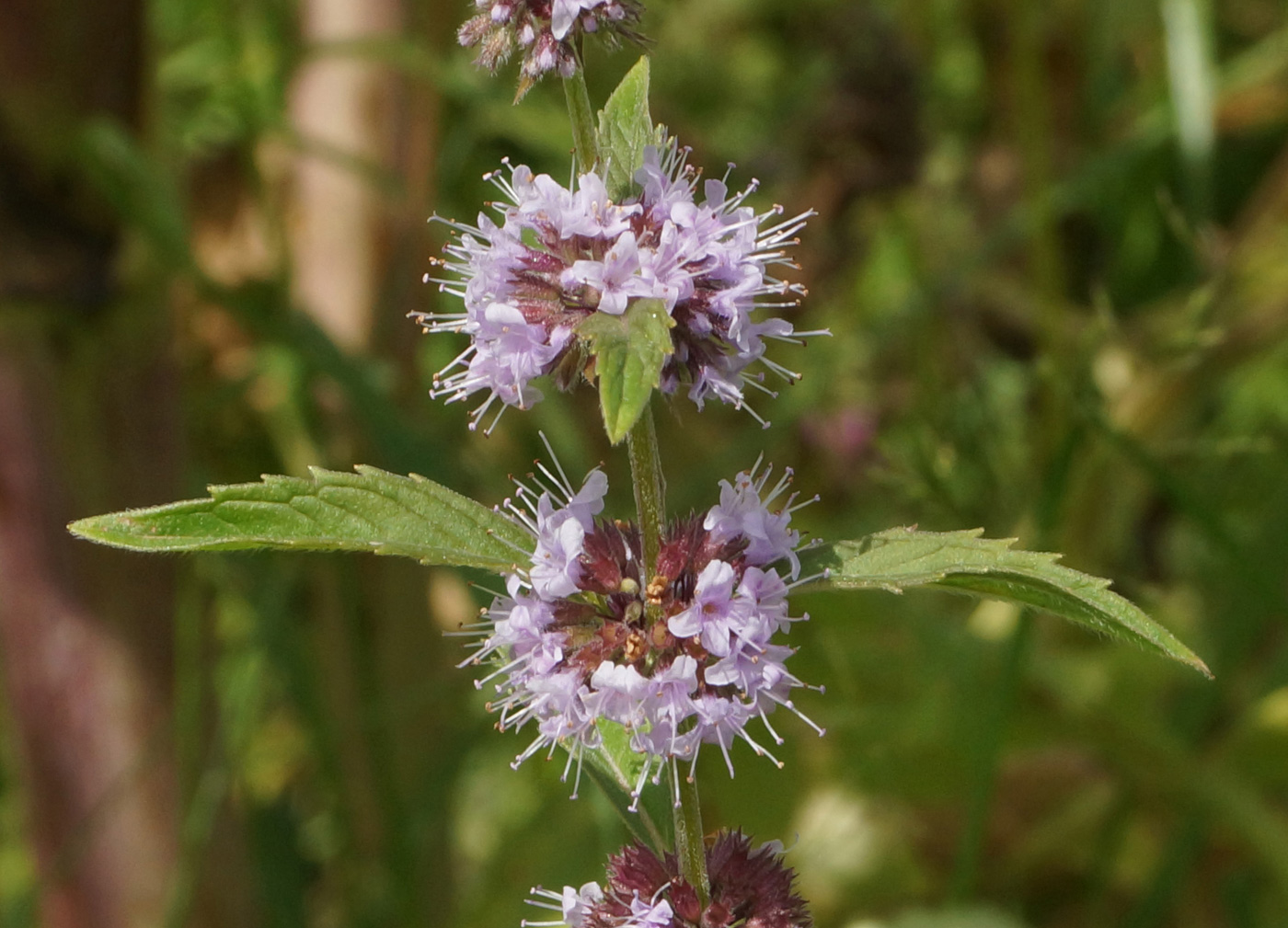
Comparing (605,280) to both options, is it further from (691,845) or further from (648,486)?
(691,845)

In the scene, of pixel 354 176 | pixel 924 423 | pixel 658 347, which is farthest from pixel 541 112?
pixel 658 347

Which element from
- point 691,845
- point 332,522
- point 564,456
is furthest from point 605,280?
point 564,456

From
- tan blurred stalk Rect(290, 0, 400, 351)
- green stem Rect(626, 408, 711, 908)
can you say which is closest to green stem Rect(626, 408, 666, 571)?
green stem Rect(626, 408, 711, 908)

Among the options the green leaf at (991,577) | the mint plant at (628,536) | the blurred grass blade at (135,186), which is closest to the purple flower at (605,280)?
the mint plant at (628,536)

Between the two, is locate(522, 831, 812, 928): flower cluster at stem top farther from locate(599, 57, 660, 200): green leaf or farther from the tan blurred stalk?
the tan blurred stalk

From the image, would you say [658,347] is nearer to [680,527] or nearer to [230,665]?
[680,527]

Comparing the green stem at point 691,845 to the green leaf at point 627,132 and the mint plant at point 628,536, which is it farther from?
the green leaf at point 627,132
